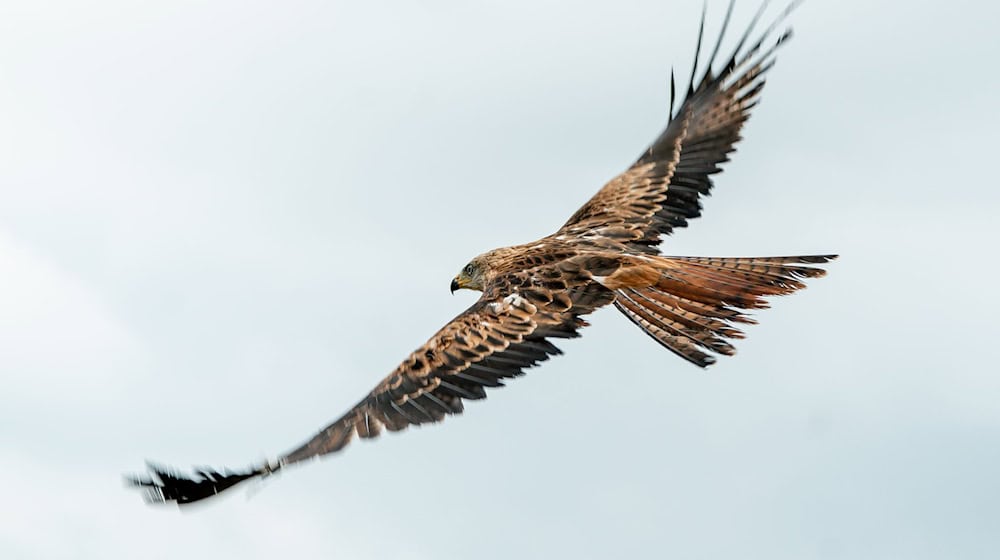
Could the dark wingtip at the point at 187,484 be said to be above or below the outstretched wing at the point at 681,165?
below

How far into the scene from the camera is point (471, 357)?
13422 mm

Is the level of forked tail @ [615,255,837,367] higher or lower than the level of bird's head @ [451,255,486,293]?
lower

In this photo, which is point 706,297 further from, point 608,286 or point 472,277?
point 472,277

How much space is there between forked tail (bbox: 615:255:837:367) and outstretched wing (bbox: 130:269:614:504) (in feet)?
1.45

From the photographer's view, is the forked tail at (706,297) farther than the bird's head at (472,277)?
No

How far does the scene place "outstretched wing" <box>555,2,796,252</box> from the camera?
54.0 feet

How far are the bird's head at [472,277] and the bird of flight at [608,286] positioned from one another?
0.06ft

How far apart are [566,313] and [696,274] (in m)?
1.53

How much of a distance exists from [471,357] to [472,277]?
Result: 302cm

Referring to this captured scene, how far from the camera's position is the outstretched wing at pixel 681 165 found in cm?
1645

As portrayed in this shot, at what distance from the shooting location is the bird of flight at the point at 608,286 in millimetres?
12930

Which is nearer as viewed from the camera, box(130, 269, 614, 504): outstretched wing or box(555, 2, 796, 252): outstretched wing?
box(130, 269, 614, 504): outstretched wing

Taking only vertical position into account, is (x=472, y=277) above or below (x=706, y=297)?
above

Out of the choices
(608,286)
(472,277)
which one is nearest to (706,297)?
(608,286)
